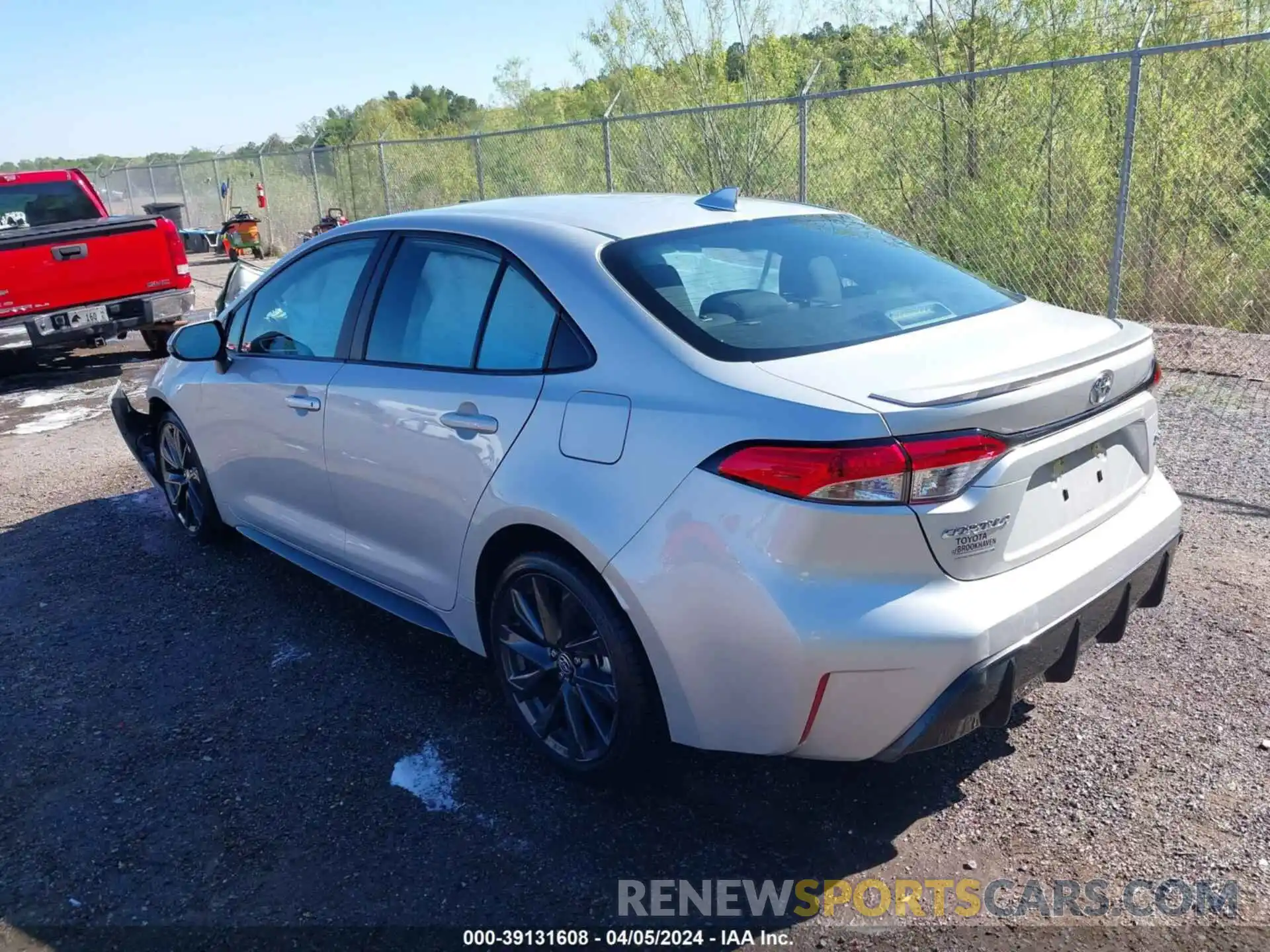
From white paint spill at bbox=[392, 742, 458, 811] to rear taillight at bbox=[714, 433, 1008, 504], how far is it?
144cm

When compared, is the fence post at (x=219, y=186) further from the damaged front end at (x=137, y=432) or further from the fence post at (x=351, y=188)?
the damaged front end at (x=137, y=432)

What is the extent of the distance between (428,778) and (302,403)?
1.55 meters

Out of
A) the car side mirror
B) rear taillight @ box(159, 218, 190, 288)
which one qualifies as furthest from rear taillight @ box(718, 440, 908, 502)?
rear taillight @ box(159, 218, 190, 288)

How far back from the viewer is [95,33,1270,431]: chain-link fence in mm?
7828

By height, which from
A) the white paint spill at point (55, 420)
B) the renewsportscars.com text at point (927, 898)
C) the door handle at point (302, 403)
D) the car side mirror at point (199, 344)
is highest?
the car side mirror at point (199, 344)

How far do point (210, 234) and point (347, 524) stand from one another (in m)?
20.3

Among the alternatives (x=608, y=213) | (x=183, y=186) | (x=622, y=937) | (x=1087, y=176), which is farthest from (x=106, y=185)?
(x=622, y=937)

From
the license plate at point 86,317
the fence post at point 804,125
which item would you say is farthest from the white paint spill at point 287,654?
the license plate at point 86,317

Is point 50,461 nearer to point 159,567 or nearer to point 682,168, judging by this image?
point 159,567

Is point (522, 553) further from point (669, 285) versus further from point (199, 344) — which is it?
point (199, 344)

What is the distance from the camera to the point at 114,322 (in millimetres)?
9805

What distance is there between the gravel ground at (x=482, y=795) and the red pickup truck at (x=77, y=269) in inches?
227

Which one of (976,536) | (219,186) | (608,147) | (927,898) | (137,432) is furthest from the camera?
(219,186)

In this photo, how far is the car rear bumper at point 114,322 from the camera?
9117 mm
